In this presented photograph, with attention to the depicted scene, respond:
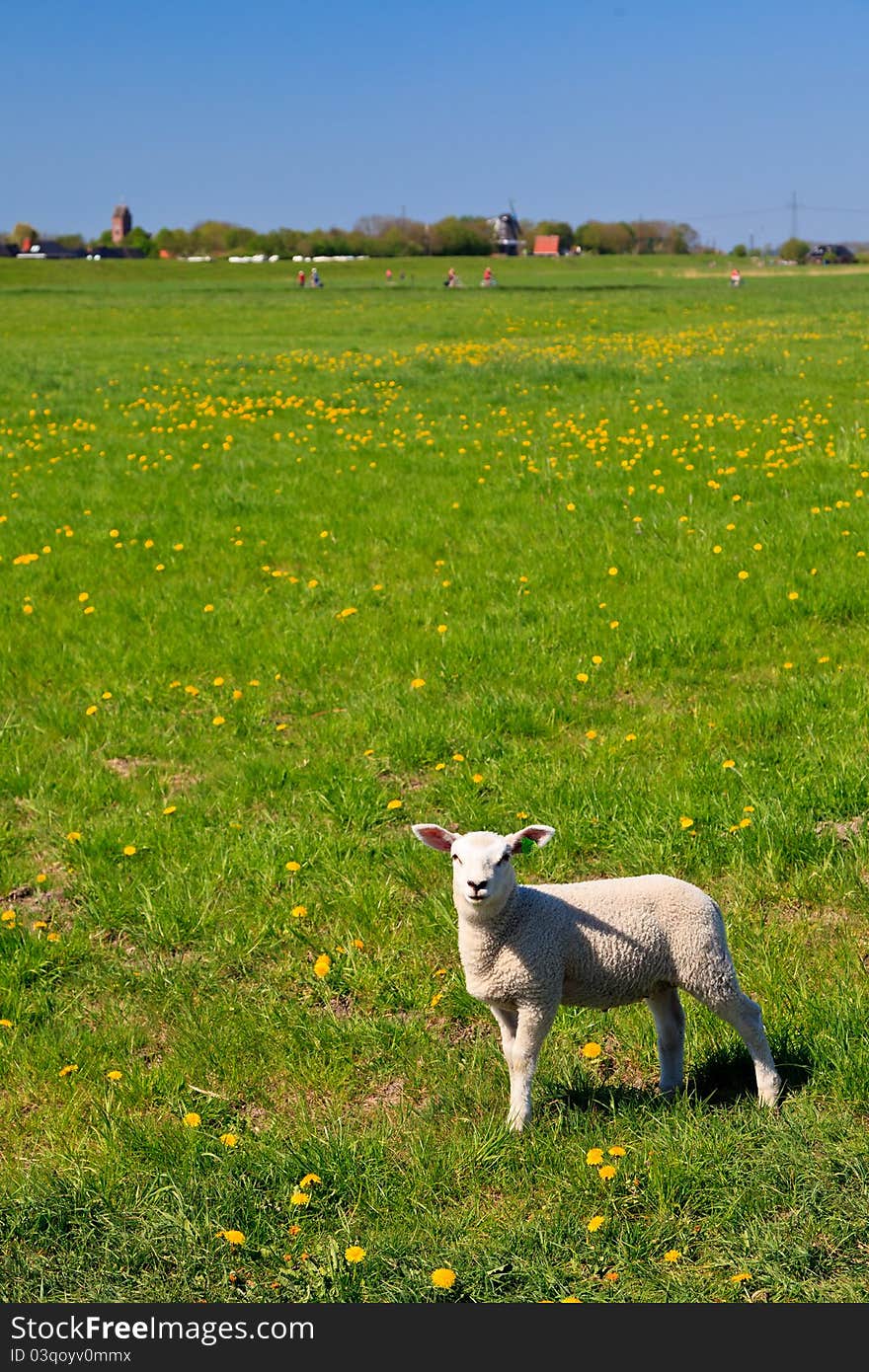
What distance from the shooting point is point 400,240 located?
520ft

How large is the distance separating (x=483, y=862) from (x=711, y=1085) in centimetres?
142

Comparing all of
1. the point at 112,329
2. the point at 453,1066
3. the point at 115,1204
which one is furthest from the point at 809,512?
the point at 112,329

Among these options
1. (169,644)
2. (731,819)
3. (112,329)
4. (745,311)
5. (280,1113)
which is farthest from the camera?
(745,311)

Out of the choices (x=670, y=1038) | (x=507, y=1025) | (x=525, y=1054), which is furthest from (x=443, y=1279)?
(x=670, y=1038)

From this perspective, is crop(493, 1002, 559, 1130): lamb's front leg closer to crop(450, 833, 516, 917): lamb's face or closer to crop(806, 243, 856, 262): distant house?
crop(450, 833, 516, 917): lamb's face

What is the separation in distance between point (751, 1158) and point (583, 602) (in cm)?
570

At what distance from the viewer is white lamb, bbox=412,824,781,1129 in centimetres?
381

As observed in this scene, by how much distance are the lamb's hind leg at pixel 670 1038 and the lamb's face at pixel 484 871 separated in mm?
809

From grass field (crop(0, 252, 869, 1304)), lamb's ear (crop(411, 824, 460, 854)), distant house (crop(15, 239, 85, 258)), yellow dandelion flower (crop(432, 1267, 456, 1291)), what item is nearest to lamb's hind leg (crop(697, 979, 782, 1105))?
grass field (crop(0, 252, 869, 1304))

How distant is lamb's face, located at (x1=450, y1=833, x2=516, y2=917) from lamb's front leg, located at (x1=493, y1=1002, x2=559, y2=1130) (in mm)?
412

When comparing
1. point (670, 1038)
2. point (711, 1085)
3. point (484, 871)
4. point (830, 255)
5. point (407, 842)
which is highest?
point (830, 255)

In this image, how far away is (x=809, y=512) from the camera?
10.7m

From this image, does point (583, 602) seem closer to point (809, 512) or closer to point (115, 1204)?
point (809, 512)

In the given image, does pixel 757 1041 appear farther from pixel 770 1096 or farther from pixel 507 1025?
pixel 507 1025
